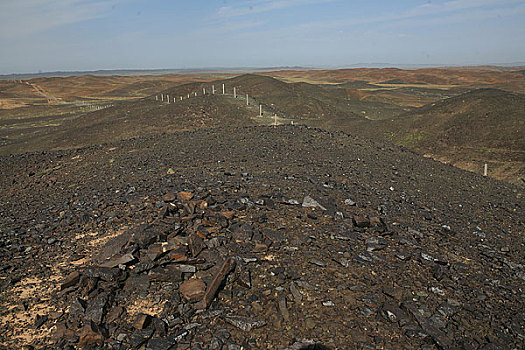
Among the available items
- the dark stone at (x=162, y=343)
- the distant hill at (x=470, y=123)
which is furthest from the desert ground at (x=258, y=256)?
Answer: the distant hill at (x=470, y=123)

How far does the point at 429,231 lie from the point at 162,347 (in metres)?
7.01

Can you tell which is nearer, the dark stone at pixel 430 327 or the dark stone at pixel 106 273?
the dark stone at pixel 430 327

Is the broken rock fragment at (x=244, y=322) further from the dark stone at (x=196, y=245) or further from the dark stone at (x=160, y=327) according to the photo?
the dark stone at (x=196, y=245)

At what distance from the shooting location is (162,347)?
4.39 metres

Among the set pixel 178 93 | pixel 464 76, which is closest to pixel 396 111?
pixel 178 93

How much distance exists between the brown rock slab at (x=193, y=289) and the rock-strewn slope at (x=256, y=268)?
24 millimetres

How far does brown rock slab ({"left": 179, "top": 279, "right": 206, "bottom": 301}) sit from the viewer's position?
5.14 m

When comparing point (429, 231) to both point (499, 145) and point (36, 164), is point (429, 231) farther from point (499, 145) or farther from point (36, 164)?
point (499, 145)

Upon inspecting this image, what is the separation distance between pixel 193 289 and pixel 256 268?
1142 millimetres

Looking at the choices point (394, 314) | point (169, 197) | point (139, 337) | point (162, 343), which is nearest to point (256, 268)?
point (162, 343)

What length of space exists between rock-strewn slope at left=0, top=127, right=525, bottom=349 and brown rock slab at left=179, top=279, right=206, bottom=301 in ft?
0.08

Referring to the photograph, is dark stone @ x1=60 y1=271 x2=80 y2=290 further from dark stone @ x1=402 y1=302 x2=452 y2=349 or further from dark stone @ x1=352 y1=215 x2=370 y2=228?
dark stone @ x1=352 y1=215 x2=370 y2=228

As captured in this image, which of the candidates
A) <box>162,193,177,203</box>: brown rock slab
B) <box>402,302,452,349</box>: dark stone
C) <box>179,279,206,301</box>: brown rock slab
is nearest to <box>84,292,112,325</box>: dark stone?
<box>179,279,206,301</box>: brown rock slab

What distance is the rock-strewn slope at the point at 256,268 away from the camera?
184 inches
